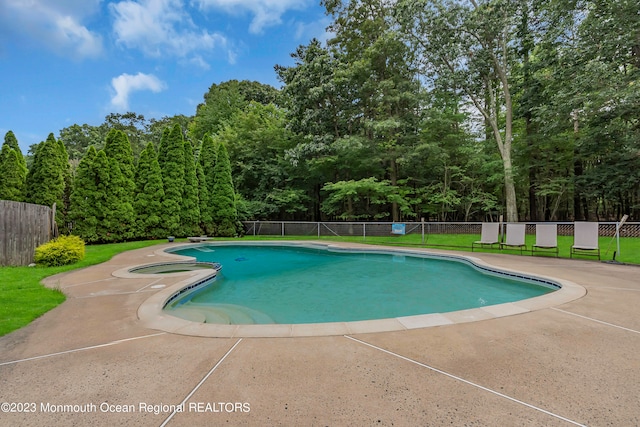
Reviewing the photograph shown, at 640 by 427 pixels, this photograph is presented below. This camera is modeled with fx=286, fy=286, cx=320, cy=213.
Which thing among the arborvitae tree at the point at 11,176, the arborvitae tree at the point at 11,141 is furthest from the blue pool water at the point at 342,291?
the arborvitae tree at the point at 11,141

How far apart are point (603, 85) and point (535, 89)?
197 inches

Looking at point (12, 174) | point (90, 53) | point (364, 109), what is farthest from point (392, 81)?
point (12, 174)

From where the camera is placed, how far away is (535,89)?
50.3 ft

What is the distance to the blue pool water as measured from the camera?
5211mm

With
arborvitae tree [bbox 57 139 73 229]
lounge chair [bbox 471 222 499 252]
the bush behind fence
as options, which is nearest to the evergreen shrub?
arborvitae tree [bbox 57 139 73 229]

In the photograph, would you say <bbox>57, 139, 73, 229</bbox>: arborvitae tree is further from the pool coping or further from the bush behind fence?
the pool coping

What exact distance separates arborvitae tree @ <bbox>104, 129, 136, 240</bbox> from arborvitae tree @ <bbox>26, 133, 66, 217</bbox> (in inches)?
82.7

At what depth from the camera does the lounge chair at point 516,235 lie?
9.84 metres

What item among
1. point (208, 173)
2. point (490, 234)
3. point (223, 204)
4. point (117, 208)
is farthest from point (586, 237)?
point (117, 208)

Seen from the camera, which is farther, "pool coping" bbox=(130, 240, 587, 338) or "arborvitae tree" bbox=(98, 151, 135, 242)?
"arborvitae tree" bbox=(98, 151, 135, 242)

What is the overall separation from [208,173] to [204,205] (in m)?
2.25

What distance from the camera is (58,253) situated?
7707 millimetres

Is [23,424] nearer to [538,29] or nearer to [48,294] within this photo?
[48,294]

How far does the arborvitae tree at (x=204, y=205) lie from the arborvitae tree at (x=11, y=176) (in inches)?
304
